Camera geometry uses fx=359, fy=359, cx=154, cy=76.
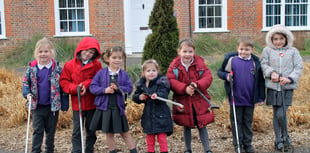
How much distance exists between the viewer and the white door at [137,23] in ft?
46.3

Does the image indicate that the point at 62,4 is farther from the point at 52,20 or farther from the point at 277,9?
the point at 277,9

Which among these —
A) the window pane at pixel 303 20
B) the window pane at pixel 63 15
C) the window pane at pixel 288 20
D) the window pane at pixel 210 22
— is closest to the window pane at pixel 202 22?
the window pane at pixel 210 22

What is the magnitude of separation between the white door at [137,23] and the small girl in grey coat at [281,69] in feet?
31.5

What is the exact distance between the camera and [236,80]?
4.64 metres

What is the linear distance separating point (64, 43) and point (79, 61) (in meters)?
8.89

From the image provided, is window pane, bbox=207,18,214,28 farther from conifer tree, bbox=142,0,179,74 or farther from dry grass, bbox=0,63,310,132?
conifer tree, bbox=142,0,179,74

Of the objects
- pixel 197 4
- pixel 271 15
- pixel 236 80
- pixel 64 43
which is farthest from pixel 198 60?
pixel 271 15

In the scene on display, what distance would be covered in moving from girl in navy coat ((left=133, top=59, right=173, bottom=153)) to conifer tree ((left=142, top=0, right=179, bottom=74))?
1.81 meters

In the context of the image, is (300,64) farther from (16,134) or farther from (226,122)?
(16,134)

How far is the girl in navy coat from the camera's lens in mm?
4348

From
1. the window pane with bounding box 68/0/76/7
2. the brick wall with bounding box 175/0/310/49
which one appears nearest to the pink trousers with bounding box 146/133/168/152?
the brick wall with bounding box 175/0/310/49

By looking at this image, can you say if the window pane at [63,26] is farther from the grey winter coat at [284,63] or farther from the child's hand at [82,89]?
the grey winter coat at [284,63]

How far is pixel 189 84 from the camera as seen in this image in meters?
4.41

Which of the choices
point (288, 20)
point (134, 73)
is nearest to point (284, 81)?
point (134, 73)
